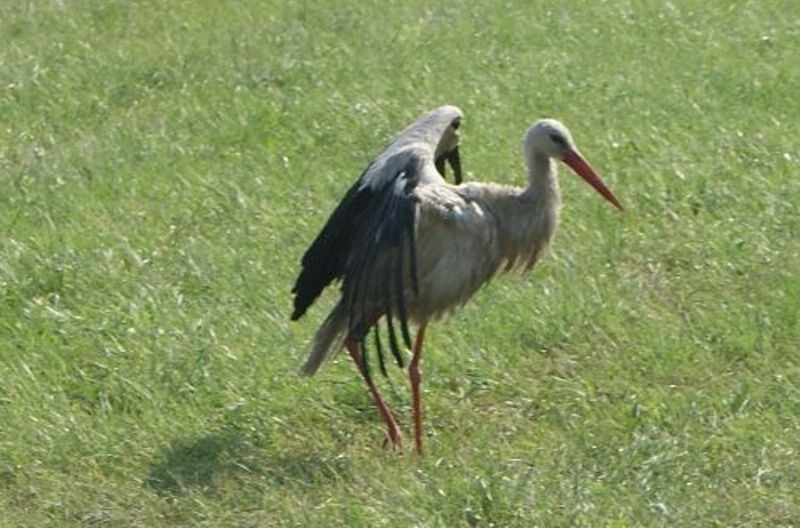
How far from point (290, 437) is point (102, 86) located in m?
5.33

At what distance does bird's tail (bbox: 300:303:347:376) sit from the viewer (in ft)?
22.5

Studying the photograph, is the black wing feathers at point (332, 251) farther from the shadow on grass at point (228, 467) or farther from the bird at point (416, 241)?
the shadow on grass at point (228, 467)

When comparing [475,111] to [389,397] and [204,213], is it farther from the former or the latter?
[389,397]

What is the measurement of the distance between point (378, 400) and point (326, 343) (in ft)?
1.12

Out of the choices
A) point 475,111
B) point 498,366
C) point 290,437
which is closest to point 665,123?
point 475,111

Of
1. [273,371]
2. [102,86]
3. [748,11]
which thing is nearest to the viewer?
[273,371]

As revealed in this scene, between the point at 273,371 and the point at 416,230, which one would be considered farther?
the point at 273,371

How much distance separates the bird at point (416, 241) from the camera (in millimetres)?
6484

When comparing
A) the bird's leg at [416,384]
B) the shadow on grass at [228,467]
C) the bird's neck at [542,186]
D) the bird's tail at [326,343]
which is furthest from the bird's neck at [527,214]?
the shadow on grass at [228,467]

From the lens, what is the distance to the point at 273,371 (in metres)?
7.06

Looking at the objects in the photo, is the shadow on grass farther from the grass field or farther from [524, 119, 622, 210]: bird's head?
[524, 119, 622, 210]: bird's head

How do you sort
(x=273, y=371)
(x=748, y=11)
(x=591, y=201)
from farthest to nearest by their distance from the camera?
(x=748, y=11) < (x=591, y=201) < (x=273, y=371)

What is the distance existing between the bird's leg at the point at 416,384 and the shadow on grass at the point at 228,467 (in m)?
0.29

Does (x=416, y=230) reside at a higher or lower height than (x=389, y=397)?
higher
